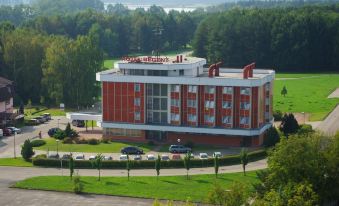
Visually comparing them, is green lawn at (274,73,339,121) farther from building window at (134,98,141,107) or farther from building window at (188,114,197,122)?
building window at (134,98,141,107)

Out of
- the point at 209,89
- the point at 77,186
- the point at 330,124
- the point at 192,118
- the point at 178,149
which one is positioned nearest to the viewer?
the point at 77,186

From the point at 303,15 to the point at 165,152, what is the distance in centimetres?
10170

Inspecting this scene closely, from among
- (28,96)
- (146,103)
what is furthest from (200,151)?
(28,96)

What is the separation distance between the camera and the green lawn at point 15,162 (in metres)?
79.3

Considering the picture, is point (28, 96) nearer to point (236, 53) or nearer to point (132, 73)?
point (132, 73)

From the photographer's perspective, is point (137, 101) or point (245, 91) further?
point (137, 101)

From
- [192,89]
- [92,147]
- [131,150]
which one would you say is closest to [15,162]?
[92,147]

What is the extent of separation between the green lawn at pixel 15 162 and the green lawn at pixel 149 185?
750cm

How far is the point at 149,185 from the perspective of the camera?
6919 cm

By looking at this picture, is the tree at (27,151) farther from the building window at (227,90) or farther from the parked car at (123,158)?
the building window at (227,90)

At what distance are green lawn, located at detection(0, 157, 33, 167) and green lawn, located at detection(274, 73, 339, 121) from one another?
46769 mm

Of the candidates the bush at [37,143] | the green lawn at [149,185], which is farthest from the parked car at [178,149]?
the bush at [37,143]

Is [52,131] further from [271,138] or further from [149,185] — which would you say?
[271,138]

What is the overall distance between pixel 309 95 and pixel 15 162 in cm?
6739
